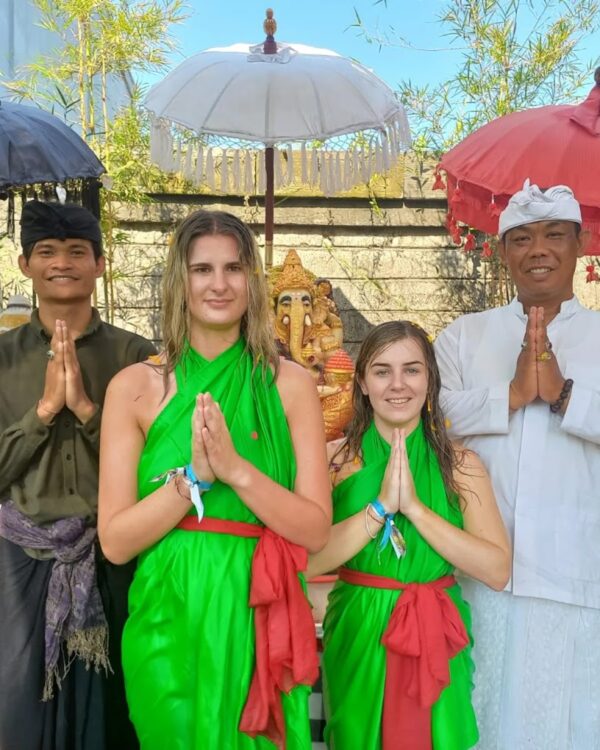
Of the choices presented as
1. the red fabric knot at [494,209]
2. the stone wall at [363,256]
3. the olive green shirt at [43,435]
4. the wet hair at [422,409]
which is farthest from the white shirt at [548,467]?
the stone wall at [363,256]

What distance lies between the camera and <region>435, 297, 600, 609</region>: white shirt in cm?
216

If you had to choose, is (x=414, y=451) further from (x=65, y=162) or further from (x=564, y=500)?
(x=65, y=162)

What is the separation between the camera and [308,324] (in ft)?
12.1

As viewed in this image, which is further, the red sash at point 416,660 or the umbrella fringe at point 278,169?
the umbrella fringe at point 278,169

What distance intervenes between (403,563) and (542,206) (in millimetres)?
1140

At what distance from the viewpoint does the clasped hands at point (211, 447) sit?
61.4 inches

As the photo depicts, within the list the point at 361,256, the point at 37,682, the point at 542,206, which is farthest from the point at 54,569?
the point at 361,256

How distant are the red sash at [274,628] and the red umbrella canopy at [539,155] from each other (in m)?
1.50

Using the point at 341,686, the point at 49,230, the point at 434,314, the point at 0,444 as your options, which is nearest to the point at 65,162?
the point at 49,230

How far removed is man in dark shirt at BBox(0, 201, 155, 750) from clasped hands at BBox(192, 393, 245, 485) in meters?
0.57

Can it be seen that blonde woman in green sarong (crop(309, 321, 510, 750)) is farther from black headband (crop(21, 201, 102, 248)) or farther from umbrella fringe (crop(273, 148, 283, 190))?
umbrella fringe (crop(273, 148, 283, 190))

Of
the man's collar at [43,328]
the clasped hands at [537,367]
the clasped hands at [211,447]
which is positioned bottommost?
the clasped hands at [211,447]

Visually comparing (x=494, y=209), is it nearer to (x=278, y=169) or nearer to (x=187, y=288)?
(x=187, y=288)

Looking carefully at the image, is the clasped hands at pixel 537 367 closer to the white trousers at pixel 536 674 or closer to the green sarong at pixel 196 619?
the white trousers at pixel 536 674
